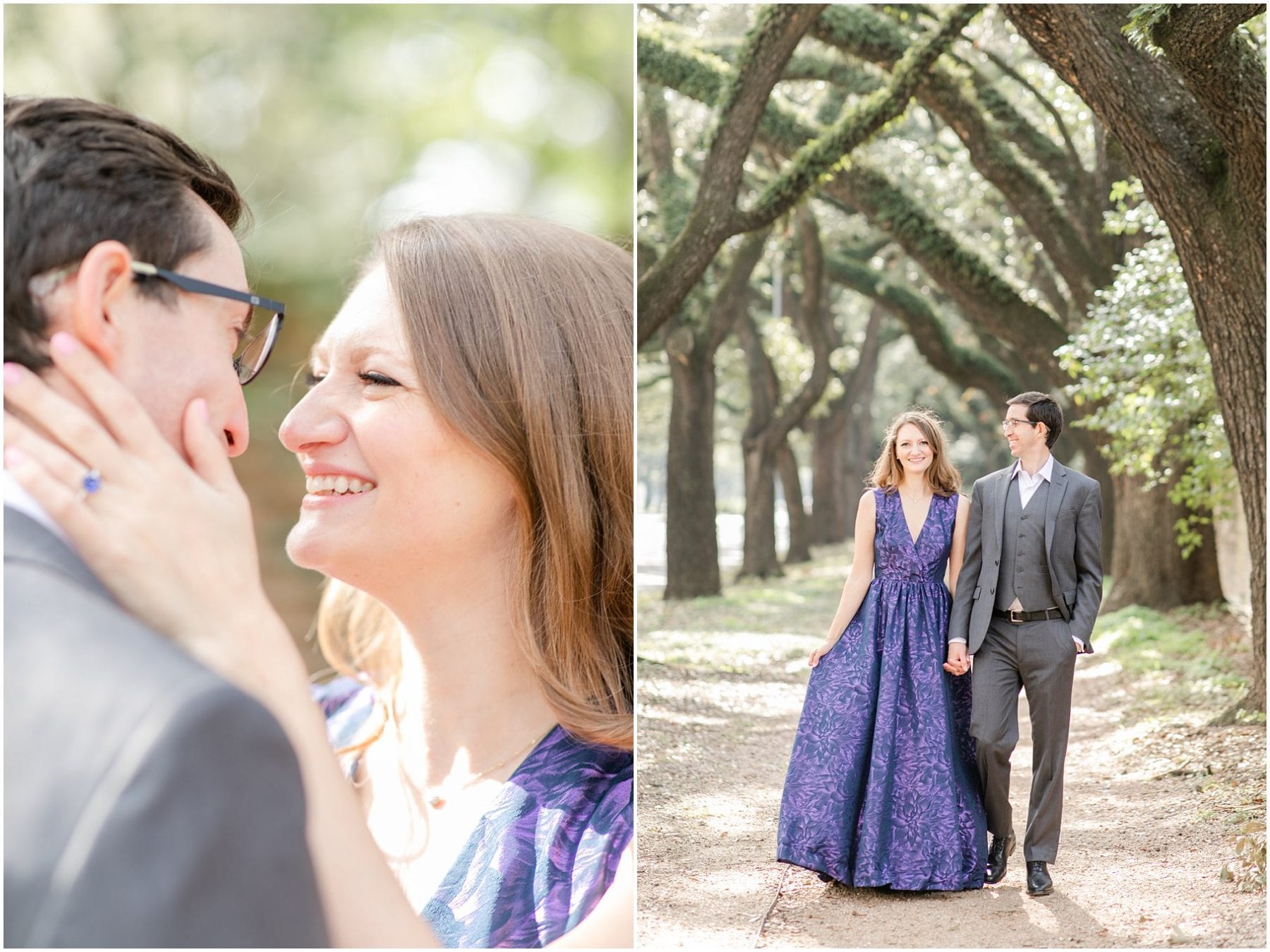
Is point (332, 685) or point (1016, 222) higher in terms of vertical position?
point (1016, 222)

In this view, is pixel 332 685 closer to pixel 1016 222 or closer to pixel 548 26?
pixel 548 26

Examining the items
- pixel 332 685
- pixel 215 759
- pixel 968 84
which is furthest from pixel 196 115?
pixel 968 84

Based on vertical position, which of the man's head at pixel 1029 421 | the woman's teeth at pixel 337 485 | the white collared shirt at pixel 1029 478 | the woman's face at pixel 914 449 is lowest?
the woman's teeth at pixel 337 485

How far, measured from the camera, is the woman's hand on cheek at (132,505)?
1640 millimetres

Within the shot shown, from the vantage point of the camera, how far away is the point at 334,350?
7.36 ft

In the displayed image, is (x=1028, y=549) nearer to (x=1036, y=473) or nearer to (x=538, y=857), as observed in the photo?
(x=1036, y=473)

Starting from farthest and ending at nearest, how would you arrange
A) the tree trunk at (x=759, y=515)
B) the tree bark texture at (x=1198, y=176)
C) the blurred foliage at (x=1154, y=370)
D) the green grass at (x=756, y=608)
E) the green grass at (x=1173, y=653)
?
the tree trunk at (x=759, y=515), the green grass at (x=756, y=608), the blurred foliage at (x=1154, y=370), the green grass at (x=1173, y=653), the tree bark texture at (x=1198, y=176)

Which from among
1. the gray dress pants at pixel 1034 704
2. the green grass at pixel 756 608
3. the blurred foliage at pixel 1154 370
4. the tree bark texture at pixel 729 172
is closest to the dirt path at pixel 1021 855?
the gray dress pants at pixel 1034 704

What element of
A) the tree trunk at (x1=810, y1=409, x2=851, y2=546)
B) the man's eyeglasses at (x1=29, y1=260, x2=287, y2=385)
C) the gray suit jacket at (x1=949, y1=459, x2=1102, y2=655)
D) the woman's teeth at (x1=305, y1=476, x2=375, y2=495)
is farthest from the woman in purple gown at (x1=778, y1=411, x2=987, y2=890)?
the tree trunk at (x1=810, y1=409, x2=851, y2=546)

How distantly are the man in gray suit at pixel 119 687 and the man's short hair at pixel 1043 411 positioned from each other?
8.34 ft

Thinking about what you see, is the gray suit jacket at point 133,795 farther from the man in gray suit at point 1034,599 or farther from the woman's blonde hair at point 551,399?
the man in gray suit at point 1034,599

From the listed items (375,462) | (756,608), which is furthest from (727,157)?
(756,608)

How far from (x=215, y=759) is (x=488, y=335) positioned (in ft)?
3.29

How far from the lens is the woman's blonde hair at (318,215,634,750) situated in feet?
7.16
